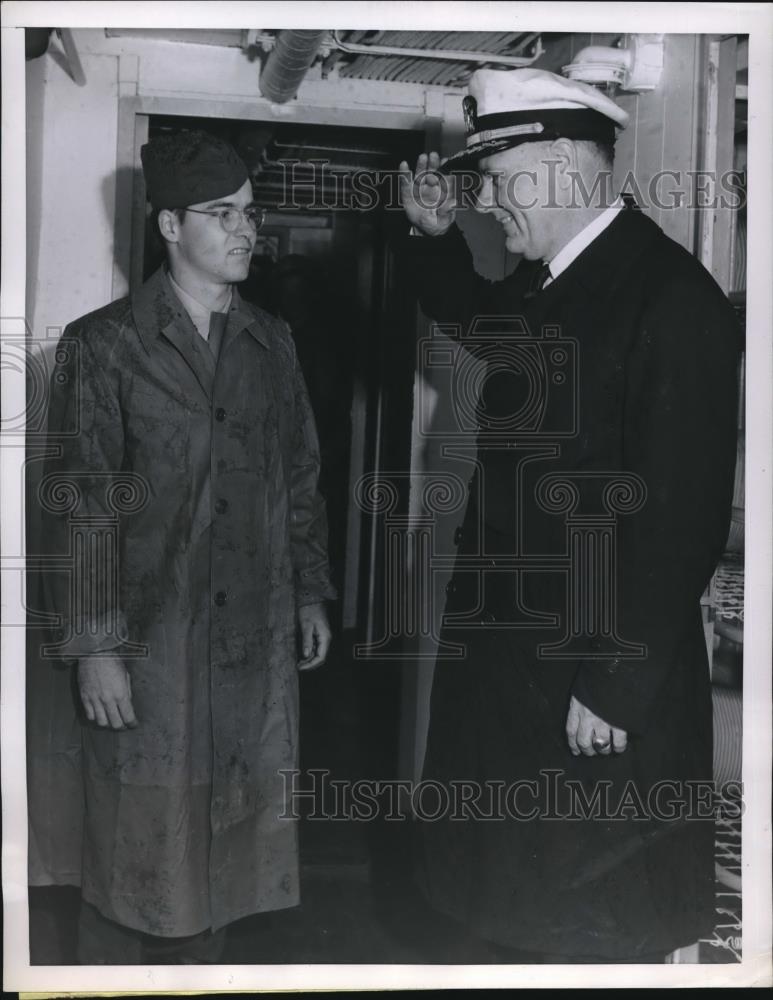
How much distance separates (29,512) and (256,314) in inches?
23.1

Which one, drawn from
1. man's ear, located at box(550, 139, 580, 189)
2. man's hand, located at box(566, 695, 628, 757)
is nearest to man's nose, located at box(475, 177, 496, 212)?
man's ear, located at box(550, 139, 580, 189)

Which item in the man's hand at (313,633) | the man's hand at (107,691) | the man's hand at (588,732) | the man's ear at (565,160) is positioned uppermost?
the man's ear at (565,160)

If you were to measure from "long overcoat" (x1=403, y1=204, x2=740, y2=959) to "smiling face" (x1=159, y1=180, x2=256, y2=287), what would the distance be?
328 mm

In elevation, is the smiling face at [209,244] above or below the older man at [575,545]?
above

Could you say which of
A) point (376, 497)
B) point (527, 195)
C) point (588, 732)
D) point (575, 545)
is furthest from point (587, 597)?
point (527, 195)

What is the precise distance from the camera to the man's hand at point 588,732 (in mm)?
2133

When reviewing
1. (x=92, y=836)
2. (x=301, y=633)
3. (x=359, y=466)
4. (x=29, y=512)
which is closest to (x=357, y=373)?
(x=359, y=466)

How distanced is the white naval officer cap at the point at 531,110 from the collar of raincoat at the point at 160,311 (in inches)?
20.1

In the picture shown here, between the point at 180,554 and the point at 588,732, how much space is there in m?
0.84

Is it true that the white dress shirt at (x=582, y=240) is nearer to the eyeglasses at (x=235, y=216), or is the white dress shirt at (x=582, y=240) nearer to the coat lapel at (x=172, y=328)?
the eyeglasses at (x=235, y=216)

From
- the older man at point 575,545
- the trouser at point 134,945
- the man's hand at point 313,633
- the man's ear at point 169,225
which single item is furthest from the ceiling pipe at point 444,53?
the trouser at point 134,945

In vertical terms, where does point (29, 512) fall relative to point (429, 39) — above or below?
below

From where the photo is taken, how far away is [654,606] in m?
2.15

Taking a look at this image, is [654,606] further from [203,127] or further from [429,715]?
[203,127]
